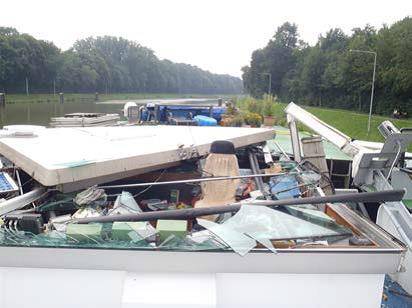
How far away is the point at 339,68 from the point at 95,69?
54972 mm

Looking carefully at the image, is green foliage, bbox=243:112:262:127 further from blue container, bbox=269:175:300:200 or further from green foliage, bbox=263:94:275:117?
blue container, bbox=269:175:300:200

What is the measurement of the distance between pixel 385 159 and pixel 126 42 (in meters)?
122

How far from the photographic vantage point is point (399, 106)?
42719 mm

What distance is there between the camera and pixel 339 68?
54.7 m

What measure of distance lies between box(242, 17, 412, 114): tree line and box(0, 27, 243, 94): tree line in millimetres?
32445

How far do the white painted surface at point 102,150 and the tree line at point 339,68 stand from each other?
1486 inches

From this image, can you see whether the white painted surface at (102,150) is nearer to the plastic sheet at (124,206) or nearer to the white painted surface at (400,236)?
the plastic sheet at (124,206)

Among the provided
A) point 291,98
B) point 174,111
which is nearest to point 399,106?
point 291,98

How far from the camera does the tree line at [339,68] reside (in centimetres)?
4172

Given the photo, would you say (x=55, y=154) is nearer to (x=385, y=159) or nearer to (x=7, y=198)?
(x=7, y=198)

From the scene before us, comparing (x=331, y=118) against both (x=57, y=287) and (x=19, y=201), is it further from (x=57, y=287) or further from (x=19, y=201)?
(x=57, y=287)

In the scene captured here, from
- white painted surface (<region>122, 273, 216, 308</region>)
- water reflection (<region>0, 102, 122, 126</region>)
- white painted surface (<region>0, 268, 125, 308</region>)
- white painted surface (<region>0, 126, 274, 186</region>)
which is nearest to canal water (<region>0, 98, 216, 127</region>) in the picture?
water reflection (<region>0, 102, 122, 126</region>)

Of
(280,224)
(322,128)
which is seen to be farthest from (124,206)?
(322,128)

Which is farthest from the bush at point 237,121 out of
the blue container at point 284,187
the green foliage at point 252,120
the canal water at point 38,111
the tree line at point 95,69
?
the tree line at point 95,69
